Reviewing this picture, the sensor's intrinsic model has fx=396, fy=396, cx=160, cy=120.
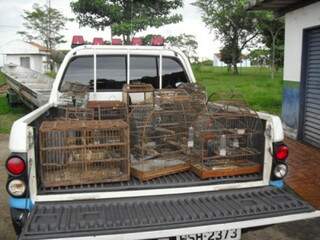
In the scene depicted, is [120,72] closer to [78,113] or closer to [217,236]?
[78,113]

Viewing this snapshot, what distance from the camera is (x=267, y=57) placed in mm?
33281

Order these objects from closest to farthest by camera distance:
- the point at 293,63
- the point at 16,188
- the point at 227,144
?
the point at 16,188 < the point at 227,144 < the point at 293,63

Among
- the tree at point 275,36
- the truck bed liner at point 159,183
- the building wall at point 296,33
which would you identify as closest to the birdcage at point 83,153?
the truck bed liner at point 159,183

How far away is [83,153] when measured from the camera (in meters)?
3.25

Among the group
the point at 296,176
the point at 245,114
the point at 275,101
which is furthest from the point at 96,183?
the point at 275,101

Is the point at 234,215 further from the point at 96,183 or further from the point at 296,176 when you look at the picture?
the point at 296,176

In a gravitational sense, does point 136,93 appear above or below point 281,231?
above

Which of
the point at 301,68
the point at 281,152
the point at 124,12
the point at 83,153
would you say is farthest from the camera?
the point at 124,12

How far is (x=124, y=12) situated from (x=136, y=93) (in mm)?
13382

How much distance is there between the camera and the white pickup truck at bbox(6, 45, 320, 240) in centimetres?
273

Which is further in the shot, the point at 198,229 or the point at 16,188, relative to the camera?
the point at 16,188

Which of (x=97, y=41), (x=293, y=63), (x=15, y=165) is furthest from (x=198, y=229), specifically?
(x=293, y=63)

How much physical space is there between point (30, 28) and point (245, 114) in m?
51.8

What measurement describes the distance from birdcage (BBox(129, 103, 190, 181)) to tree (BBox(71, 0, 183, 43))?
12.9 m
